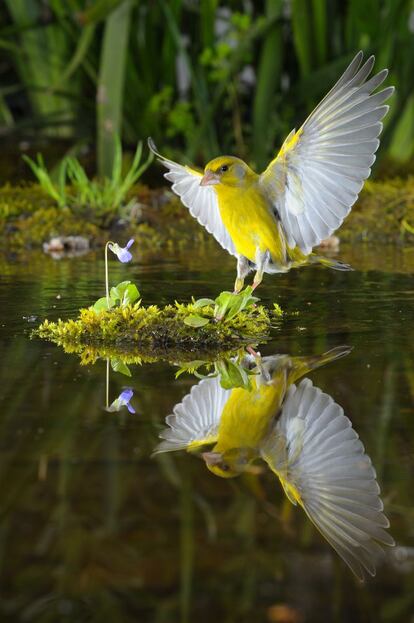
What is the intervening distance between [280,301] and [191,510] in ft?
7.35

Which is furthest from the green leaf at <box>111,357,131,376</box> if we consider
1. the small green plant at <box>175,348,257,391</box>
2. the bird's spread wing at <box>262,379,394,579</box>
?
the bird's spread wing at <box>262,379,394,579</box>

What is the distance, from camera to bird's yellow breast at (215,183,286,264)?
10.3ft

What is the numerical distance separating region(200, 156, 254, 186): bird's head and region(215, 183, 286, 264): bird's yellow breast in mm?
28

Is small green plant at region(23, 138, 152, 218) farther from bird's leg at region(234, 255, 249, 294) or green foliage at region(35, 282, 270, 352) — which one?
green foliage at region(35, 282, 270, 352)

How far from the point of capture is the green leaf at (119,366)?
2.78 metres

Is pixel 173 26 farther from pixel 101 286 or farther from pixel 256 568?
pixel 256 568

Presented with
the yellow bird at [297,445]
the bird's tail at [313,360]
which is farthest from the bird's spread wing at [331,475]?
the bird's tail at [313,360]

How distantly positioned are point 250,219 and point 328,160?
0.28 meters

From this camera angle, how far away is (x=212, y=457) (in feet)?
6.74

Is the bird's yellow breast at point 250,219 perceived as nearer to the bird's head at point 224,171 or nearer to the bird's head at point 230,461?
the bird's head at point 224,171

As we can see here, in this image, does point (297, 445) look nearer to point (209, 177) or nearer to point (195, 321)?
point (195, 321)

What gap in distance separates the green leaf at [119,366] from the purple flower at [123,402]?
189mm

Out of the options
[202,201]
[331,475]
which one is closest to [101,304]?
[202,201]

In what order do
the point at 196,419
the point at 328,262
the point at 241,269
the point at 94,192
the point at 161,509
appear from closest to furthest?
the point at 161,509 → the point at 196,419 → the point at 328,262 → the point at 241,269 → the point at 94,192
